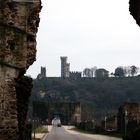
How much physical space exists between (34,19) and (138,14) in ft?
10.1

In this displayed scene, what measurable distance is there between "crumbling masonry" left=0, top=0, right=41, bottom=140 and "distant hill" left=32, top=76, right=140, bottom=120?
14183 centimetres

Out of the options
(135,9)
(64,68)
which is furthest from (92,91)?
(135,9)

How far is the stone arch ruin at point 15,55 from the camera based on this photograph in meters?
16.7

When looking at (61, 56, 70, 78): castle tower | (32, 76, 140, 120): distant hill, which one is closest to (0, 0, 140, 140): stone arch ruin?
(32, 76, 140, 120): distant hill

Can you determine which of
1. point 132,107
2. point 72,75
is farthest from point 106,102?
point 132,107

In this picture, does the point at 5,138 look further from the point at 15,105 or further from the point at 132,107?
the point at 132,107

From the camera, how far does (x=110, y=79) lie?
180 meters

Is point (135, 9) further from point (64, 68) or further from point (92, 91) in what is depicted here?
point (64, 68)

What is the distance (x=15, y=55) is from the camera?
683 inches

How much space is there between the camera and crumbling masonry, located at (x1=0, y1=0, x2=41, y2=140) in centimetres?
1670

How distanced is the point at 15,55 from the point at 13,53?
79 mm

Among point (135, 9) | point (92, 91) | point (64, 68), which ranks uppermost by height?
point (64, 68)

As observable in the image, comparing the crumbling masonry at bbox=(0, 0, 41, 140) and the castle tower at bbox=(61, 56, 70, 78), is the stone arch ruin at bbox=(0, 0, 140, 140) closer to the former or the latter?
the crumbling masonry at bbox=(0, 0, 41, 140)

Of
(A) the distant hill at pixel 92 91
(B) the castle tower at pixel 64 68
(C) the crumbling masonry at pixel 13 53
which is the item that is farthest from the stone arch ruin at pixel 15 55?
(B) the castle tower at pixel 64 68
